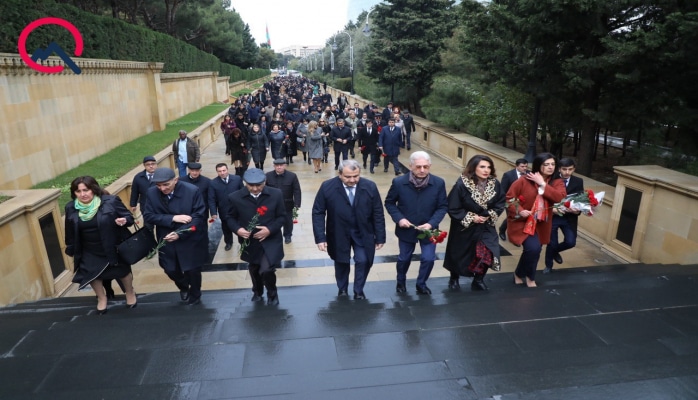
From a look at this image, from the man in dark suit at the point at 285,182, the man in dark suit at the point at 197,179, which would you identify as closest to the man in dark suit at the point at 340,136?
the man in dark suit at the point at 285,182

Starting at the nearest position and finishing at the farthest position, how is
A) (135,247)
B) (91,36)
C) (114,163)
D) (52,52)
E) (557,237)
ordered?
(135,247) → (557,237) → (52,52) → (114,163) → (91,36)

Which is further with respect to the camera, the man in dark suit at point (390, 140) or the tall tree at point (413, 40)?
the tall tree at point (413, 40)

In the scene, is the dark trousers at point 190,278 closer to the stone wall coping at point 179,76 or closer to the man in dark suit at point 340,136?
the man in dark suit at point 340,136

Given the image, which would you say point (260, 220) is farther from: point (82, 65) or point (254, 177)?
point (82, 65)

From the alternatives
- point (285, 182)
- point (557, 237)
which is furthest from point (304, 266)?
point (557, 237)

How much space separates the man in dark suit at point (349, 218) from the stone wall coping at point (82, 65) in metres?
9.36

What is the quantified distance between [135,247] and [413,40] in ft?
61.5

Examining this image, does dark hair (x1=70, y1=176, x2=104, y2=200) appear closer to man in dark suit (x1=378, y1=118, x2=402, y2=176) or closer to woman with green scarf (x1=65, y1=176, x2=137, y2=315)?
woman with green scarf (x1=65, y1=176, x2=137, y2=315)

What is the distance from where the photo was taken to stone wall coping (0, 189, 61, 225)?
17.1 feet

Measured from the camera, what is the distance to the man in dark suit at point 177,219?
4.77m

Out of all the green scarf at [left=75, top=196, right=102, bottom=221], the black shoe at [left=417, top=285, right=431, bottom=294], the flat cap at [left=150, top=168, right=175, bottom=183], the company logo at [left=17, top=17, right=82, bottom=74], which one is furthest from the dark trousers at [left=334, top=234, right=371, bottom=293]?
the company logo at [left=17, top=17, right=82, bottom=74]

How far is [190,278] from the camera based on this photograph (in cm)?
508

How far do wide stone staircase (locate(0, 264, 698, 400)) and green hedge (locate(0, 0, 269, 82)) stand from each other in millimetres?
10333

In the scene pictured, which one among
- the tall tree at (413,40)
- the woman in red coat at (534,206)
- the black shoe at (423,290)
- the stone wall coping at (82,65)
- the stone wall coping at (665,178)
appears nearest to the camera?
the woman in red coat at (534,206)
